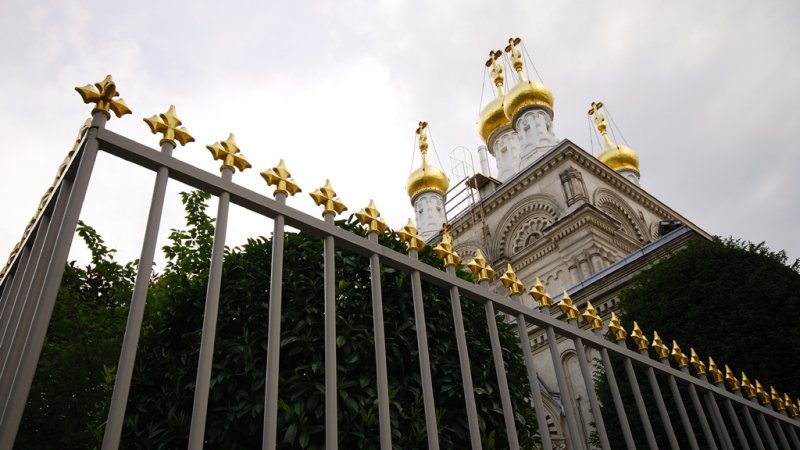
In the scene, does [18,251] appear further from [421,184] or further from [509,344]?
[421,184]

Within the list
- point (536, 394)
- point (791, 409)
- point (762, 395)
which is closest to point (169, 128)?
point (536, 394)

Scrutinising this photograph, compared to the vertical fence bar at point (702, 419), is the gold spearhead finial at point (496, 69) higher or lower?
higher

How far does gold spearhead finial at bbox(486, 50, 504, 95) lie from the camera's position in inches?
1185

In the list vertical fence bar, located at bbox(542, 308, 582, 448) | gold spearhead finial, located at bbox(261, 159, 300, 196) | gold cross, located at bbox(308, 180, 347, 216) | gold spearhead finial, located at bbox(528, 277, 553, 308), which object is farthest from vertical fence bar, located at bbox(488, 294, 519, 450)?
gold spearhead finial, located at bbox(261, 159, 300, 196)

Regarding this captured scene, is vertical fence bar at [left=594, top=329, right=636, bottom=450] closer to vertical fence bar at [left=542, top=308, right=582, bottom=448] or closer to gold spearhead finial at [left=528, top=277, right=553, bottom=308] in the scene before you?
vertical fence bar at [left=542, top=308, right=582, bottom=448]

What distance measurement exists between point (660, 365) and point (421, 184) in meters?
26.8

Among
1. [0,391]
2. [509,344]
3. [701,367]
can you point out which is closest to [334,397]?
[0,391]

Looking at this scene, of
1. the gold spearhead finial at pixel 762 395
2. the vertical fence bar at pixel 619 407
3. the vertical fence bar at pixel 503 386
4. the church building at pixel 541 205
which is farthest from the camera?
the church building at pixel 541 205

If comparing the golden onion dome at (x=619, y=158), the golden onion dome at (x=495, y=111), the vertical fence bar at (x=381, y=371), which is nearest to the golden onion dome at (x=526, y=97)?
the golden onion dome at (x=495, y=111)

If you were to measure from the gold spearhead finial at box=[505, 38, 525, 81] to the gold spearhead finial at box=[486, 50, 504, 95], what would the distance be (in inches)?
58.4

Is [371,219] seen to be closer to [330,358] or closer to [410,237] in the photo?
[410,237]

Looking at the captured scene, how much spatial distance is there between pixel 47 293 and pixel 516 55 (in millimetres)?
28181

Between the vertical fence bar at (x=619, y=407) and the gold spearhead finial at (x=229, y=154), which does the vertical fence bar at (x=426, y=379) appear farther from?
the vertical fence bar at (x=619, y=407)

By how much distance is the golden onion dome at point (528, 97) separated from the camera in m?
26.3
